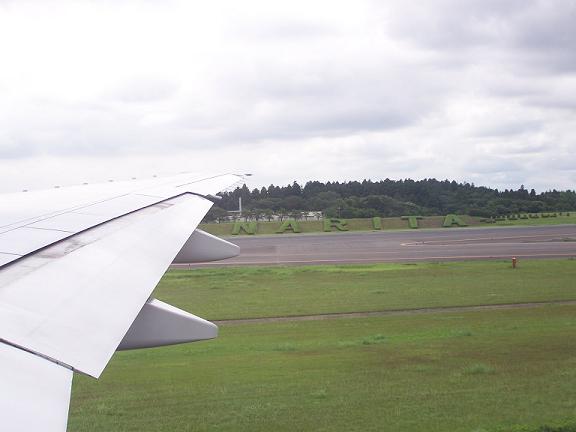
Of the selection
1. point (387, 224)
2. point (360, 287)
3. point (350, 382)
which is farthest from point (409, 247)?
point (350, 382)

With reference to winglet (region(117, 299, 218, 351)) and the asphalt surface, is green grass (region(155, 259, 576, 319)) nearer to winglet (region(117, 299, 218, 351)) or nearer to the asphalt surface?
the asphalt surface

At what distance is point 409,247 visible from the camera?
38312 mm

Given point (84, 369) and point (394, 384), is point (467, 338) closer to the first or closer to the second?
point (394, 384)

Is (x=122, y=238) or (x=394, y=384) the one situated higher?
(x=122, y=238)

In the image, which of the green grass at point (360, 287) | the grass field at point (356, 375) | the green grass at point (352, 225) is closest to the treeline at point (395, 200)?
the green grass at point (352, 225)

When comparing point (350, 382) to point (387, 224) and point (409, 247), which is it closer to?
point (409, 247)

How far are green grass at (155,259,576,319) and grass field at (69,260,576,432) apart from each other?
0.60ft

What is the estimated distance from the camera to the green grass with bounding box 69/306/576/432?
312 inches

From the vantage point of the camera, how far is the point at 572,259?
29328 millimetres

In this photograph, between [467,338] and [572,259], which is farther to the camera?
[572,259]

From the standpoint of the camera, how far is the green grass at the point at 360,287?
725 inches

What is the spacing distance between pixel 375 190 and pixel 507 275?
69623mm

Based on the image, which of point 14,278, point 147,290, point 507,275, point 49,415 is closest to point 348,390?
point 147,290

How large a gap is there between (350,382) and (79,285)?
23.7ft
